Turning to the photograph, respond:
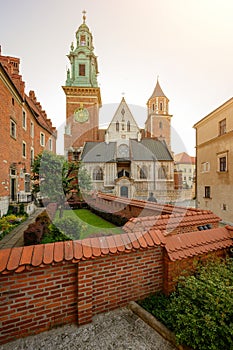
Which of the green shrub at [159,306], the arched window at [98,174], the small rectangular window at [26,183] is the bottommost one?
the green shrub at [159,306]

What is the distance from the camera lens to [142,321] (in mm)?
3002

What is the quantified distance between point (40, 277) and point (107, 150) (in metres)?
32.8

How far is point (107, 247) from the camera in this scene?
3.03m

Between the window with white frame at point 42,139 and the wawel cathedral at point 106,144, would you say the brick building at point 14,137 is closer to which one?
the window with white frame at point 42,139

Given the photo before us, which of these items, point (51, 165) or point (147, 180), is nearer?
point (51, 165)

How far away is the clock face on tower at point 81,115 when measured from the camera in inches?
1431

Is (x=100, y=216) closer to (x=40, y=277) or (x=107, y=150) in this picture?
(x=40, y=277)

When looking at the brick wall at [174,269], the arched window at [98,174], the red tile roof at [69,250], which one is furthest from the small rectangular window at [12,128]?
the arched window at [98,174]

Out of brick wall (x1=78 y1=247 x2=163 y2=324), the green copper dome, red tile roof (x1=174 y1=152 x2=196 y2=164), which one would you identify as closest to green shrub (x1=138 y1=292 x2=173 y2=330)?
brick wall (x1=78 y1=247 x2=163 y2=324)

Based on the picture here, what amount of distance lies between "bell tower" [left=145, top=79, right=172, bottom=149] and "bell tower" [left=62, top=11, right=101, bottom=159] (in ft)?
49.7

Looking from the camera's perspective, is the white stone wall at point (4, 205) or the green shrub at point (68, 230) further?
the white stone wall at point (4, 205)

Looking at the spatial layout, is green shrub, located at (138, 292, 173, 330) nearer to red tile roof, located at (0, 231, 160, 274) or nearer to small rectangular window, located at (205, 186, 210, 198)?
red tile roof, located at (0, 231, 160, 274)

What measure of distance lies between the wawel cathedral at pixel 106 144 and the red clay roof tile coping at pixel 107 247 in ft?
89.3

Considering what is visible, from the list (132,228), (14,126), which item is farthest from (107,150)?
(132,228)
